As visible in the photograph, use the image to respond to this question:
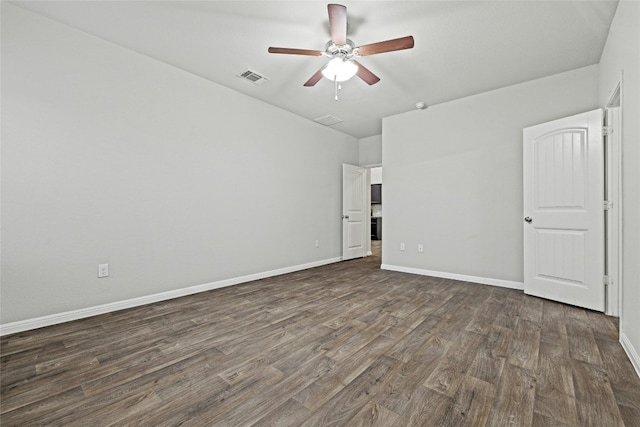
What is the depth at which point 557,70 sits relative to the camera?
3.38m

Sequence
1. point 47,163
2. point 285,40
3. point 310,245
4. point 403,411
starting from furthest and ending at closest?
point 310,245
point 285,40
point 47,163
point 403,411

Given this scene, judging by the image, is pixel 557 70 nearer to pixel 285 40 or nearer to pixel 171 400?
pixel 285 40

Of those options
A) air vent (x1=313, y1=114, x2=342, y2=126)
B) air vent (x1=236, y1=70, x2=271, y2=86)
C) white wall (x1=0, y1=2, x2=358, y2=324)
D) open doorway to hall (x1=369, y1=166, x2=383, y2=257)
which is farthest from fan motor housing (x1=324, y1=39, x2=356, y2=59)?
open doorway to hall (x1=369, y1=166, x2=383, y2=257)

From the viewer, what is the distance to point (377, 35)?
8.86 ft

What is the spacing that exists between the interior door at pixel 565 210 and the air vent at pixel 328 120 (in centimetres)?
290

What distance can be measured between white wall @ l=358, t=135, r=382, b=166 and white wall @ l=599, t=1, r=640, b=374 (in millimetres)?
3944

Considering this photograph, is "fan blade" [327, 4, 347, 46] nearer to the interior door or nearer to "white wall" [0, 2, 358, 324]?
"white wall" [0, 2, 358, 324]

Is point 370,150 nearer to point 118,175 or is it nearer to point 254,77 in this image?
point 254,77

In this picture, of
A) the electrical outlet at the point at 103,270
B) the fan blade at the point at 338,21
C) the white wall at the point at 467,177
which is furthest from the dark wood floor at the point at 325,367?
the fan blade at the point at 338,21

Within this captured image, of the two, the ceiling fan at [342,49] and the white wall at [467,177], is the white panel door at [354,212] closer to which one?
the white wall at [467,177]

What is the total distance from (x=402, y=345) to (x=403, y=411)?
72 centimetres

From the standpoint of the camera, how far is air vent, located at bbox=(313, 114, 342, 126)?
16.4 ft

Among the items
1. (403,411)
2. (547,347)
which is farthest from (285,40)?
(547,347)

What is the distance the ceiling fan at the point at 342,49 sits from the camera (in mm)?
2160
